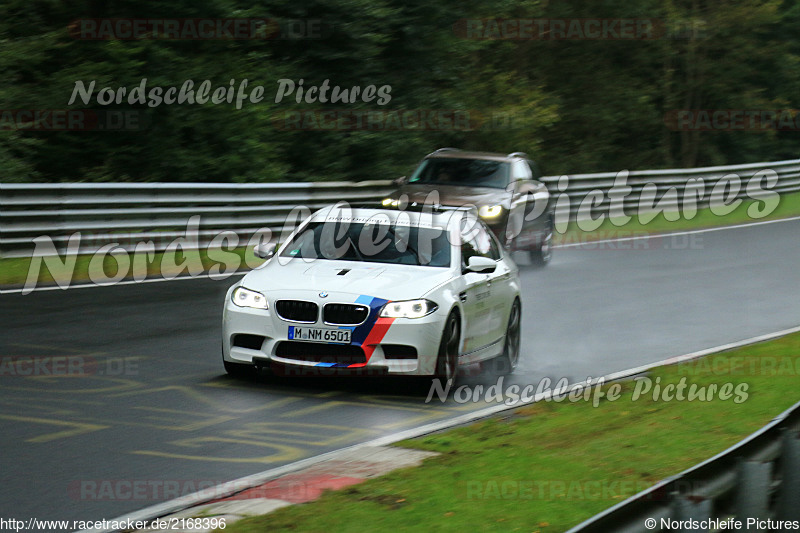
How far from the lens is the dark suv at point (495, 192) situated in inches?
789

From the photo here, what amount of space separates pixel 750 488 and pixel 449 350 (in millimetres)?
6030

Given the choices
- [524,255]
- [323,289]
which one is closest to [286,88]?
[524,255]

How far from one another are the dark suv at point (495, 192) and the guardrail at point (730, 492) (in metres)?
14.4

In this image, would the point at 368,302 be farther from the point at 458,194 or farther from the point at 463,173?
the point at 463,173

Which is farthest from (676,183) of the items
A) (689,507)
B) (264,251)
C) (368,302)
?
(689,507)

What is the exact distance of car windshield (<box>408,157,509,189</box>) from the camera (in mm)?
20875

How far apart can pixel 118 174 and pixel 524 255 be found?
7858mm

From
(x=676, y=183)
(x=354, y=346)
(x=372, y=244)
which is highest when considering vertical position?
(x=372, y=244)

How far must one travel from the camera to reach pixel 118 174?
23.9 metres

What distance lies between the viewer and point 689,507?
4.19 metres

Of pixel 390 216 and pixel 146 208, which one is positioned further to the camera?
pixel 146 208

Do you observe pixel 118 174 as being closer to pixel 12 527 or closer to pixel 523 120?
pixel 523 120

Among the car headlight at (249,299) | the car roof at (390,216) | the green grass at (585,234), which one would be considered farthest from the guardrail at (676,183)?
the car headlight at (249,299)

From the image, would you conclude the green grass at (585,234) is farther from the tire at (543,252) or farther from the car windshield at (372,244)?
the car windshield at (372,244)
